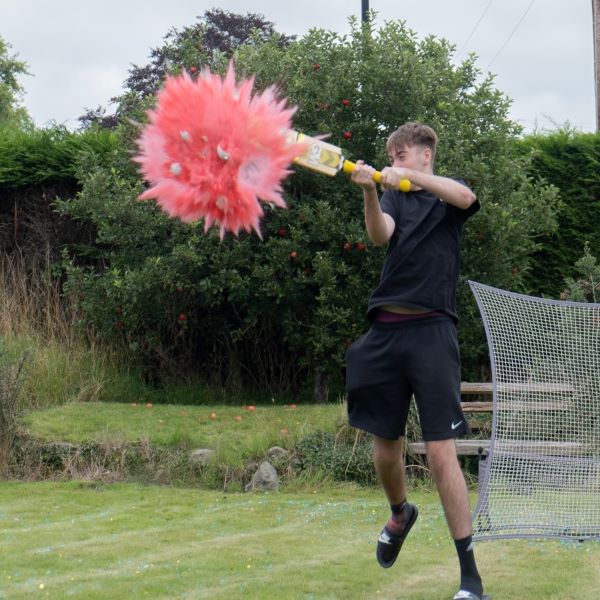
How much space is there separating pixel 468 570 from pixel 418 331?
1140 mm

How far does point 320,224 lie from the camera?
1074 centimetres

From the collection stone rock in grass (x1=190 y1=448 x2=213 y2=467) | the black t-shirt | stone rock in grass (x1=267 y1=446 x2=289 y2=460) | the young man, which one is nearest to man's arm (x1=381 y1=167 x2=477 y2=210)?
the young man

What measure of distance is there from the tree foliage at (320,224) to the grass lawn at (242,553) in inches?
118

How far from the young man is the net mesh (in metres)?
1.39

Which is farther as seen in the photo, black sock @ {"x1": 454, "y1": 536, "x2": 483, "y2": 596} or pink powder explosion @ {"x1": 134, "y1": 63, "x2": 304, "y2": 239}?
black sock @ {"x1": 454, "y1": 536, "x2": 483, "y2": 596}

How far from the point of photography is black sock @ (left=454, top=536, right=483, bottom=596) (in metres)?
4.82

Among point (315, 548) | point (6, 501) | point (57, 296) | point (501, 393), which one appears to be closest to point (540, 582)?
point (315, 548)

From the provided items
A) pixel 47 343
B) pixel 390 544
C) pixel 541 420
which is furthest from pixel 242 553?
pixel 47 343

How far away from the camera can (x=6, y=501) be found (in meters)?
8.27

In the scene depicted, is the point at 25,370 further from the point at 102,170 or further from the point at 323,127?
the point at 323,127

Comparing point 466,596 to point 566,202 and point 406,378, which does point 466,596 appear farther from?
point 566,202

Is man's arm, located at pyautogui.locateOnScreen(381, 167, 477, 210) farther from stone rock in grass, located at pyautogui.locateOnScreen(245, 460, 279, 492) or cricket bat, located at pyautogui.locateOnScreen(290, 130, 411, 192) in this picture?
stone rock in grass, located at pyautogui.locateOnScreen(245, 460, 279, 492)

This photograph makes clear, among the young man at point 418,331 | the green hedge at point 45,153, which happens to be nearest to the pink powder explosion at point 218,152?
the young man at point 418,331

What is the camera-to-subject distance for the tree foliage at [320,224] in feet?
35.8
